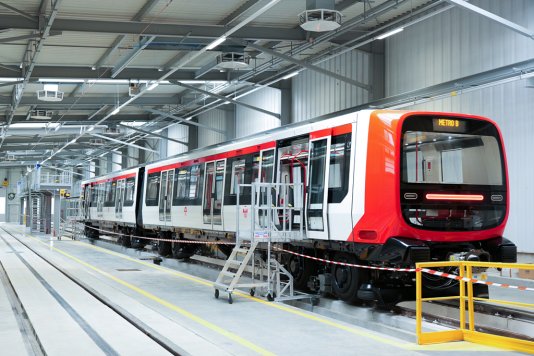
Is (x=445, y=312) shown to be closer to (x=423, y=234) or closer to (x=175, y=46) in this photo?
(x=423, y=234)

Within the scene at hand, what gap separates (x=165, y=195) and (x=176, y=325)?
1156 cm

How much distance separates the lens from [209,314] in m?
9.08

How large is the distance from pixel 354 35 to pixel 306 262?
28.9 feet

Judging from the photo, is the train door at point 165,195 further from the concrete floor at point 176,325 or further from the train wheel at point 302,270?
the train wheel at point 302,270

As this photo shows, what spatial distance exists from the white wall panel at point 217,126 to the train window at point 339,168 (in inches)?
771

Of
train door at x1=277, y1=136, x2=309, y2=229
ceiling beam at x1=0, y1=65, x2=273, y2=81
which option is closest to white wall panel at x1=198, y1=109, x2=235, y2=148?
ceiling beam at x1=0, y1=65, x2=273, y2=81

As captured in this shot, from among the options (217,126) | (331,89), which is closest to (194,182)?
(331,89)

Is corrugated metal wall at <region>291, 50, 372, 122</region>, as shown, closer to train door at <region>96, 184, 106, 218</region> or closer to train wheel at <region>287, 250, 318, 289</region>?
train wheel at <region>287, 250, 318, 289</region>

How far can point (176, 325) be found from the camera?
8070 mm

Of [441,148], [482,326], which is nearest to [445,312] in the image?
[482,326]

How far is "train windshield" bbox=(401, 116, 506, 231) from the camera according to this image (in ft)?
29.6

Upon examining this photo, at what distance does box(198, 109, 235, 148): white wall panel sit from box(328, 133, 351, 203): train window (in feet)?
64.2

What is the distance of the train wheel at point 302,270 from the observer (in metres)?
11.3

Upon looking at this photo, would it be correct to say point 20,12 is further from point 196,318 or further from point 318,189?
point 196,318
